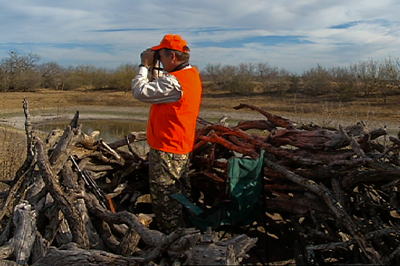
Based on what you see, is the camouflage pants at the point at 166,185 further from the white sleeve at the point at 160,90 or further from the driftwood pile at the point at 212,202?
the white sleeve at the point at 160,90

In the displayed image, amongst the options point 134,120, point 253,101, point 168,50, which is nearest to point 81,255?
point 168,50

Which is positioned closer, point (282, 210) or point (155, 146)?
point (155, 146)

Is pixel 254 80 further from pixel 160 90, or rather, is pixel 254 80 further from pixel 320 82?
pixel 160 90

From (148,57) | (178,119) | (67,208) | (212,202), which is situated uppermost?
(148,57)

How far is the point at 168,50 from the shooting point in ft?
12.0

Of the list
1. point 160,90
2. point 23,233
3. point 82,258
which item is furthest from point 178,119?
point 23,233

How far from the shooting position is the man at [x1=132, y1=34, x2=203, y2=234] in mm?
3559

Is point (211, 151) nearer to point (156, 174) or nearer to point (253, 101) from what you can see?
point (156, 174)

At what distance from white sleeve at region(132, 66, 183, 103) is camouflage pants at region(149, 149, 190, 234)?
57 centimetres

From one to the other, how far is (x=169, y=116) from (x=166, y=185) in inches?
28.5

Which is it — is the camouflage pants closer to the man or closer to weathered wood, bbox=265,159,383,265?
the man

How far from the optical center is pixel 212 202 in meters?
4.95

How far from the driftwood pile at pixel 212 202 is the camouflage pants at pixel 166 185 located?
0.99ft

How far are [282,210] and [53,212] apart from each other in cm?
235
